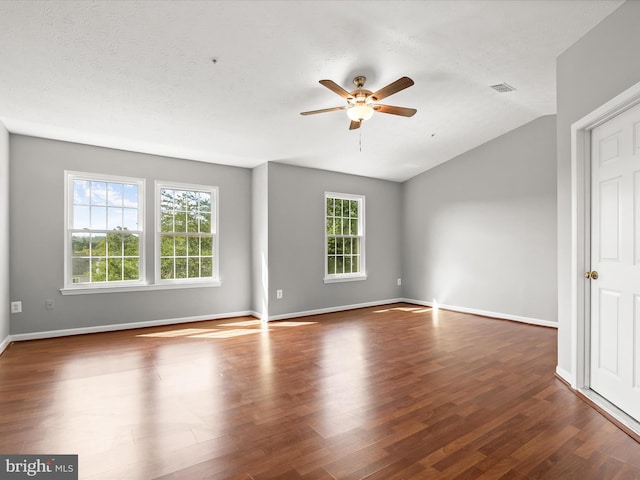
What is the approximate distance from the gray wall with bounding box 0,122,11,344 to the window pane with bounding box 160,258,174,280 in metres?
1.70

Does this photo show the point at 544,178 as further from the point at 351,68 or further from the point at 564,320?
the point at 351,68

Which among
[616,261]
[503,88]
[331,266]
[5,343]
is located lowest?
[5,343]

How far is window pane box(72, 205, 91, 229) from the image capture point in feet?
14.7

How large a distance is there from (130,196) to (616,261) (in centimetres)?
551

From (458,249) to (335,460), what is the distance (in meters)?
5.02

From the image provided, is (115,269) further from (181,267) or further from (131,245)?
(181,267)

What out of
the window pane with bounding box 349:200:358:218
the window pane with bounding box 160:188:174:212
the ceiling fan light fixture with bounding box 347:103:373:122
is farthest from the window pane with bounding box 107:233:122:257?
the window pane with bounding box 349:200:358:218

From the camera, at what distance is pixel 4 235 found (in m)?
3.85

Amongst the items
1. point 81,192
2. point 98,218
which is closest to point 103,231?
point 98,218

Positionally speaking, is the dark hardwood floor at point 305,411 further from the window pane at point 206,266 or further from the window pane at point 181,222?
the window pane at point 181,222

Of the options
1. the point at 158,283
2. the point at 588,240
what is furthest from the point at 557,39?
the point at 158,283

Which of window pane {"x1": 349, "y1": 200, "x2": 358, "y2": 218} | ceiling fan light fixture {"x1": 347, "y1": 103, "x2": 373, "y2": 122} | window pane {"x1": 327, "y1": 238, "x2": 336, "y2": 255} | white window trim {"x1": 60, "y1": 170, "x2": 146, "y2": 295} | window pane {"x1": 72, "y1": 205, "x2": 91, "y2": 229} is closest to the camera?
ceiling fan light fixture {"x1": 347, "y1": 103, "x2": 373, "y2": 122}

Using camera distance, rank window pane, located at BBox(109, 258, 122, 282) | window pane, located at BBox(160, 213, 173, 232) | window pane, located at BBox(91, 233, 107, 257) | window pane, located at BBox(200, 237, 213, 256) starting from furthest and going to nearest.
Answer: window pane, located at BBox(200, 237, 213, 256) → window pane, located at BBox(160, 213, 173, 232) → window pane, located at BBox(109, 258, 122, 282) → window pane, located at BBox(91, 233, 107, 257)

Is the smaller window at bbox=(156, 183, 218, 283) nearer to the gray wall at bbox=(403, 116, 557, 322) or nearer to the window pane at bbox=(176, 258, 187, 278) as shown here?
the window pane at bbox=(176, 258, 187, 278)
